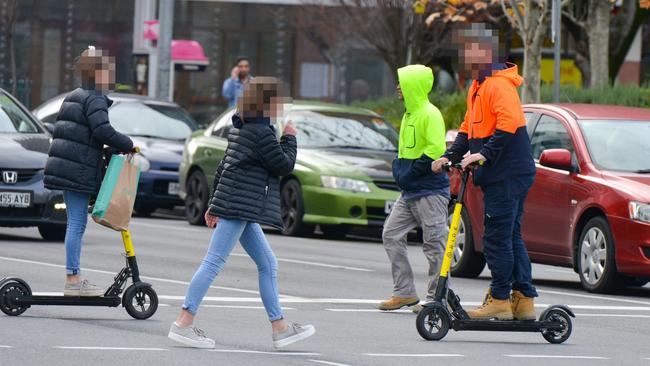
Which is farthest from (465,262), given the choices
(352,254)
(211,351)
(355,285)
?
(211,351)

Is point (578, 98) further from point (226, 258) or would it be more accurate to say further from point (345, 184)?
point (226, 258)

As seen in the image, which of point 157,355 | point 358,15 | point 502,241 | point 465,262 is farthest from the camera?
point 358,15

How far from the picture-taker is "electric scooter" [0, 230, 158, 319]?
11.0 meters

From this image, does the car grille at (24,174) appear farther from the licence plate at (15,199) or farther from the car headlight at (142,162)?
the car headlight at (142,162)

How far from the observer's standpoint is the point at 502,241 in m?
10.6

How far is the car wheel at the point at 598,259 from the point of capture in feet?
45.5

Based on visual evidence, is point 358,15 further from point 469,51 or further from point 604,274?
point 469,51

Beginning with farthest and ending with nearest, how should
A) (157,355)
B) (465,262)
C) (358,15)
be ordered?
(358,15), (465,262), (157,355)

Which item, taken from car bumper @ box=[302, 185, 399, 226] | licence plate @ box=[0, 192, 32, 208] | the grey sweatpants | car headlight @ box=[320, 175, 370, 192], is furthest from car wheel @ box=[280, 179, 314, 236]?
the grey sweatpants

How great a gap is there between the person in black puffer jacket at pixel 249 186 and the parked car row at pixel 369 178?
14.9 feet

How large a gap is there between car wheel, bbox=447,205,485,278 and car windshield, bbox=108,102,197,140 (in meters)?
8.67

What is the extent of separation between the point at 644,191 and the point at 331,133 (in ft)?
24.0

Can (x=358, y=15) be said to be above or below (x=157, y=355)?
above

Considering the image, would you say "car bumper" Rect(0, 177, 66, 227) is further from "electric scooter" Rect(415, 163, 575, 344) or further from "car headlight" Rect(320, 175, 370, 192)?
"electric scooter" Rect(415, 163, 575, 344)
